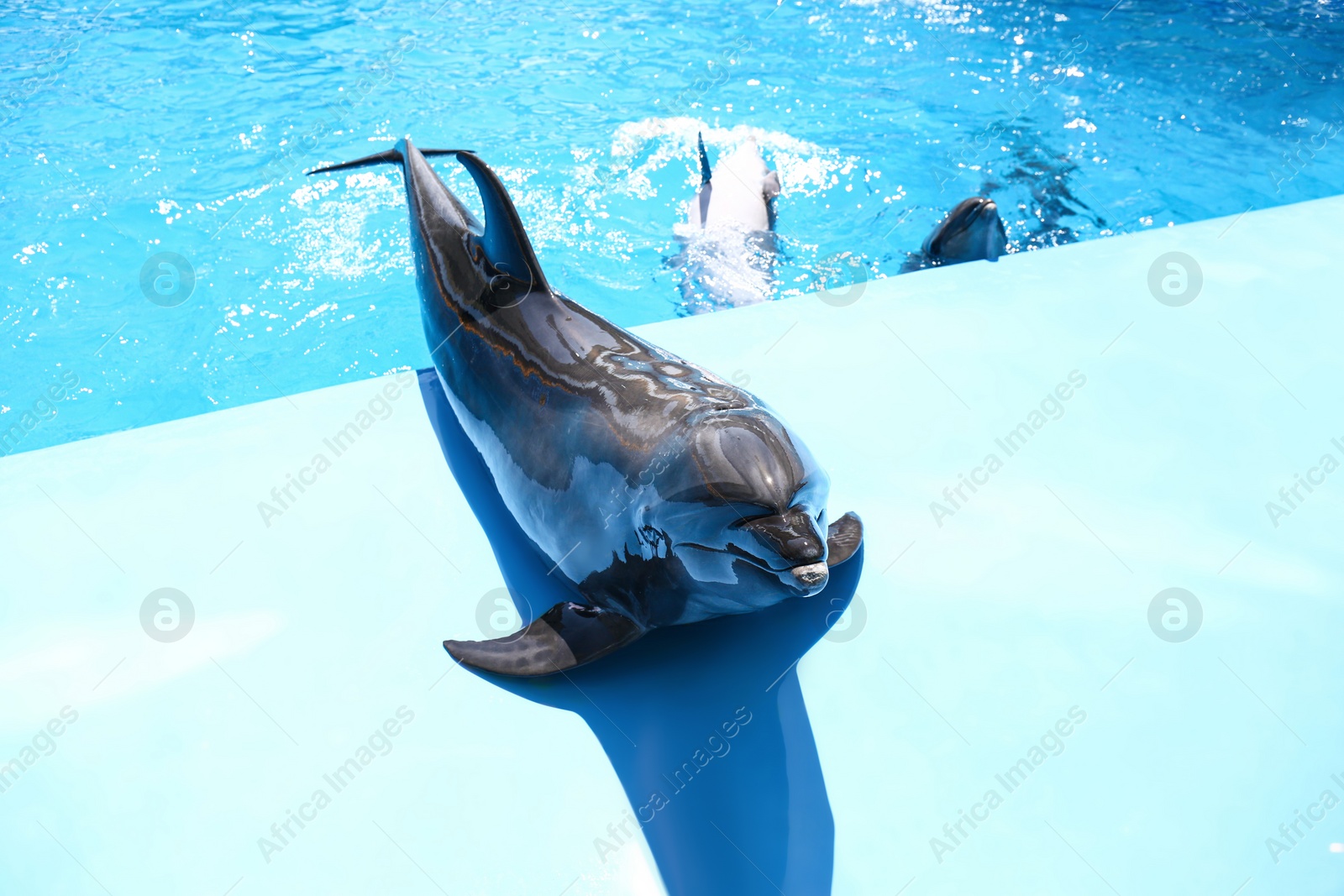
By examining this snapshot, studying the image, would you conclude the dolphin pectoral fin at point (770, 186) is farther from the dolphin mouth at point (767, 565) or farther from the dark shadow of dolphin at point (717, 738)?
the dolphin mouth at point (767, 565)

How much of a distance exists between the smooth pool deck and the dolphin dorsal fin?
95cm

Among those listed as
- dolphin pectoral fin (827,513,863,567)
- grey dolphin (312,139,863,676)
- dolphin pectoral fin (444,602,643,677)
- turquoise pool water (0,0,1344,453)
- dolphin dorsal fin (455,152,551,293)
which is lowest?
turquoise pool water (0,0,1344,453)

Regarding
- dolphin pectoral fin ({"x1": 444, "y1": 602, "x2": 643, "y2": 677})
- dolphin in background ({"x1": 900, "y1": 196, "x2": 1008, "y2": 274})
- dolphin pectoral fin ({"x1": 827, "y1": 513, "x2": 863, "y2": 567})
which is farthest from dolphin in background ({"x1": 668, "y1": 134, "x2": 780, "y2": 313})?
dolphin pectoral fin ({"x1": 444, "y1": 602, "x2": 643, "y2": 677})

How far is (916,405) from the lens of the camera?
4.02m

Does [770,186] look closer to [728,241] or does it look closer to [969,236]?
[728,241]

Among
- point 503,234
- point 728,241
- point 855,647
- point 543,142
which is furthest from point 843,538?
point 543,142

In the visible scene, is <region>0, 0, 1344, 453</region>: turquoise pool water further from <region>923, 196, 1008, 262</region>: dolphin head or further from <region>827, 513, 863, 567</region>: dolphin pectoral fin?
<region>827, 513, 863, 567</region>: dolphin pectoral fin

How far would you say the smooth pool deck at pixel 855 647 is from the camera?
2604 mm

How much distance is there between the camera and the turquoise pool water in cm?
713

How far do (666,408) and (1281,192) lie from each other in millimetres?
9606

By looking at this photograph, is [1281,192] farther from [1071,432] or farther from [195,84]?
[195,84]

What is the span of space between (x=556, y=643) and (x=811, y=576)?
104 centimetres

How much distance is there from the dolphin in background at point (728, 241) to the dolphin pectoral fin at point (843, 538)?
3449 mm

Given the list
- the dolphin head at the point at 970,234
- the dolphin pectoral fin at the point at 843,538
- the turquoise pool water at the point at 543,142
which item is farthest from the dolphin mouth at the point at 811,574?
the dolphin head at the point at 970,234
